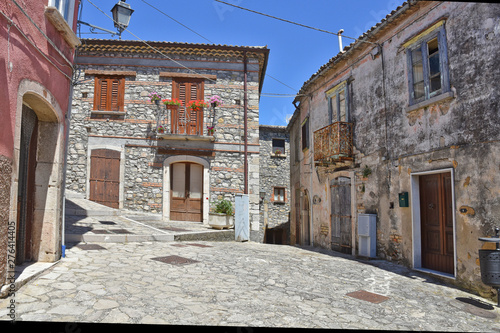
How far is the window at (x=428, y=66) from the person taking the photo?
709cm

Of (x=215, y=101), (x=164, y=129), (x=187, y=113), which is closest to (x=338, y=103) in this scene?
(x=215, y=101)

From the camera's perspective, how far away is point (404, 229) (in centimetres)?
804

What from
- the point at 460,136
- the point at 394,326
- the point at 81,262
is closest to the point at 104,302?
the point at 81,262

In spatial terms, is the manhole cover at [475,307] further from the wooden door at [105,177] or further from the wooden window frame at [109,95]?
Answer: the wooden window frame at [109,95]

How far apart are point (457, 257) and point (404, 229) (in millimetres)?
1583

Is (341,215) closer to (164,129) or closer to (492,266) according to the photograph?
(492,266)

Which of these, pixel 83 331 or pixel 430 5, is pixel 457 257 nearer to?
pixel 430 5

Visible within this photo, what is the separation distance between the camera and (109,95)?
13742 millimetres

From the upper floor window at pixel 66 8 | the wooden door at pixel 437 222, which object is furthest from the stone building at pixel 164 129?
the upper floor window at pixel 66 8

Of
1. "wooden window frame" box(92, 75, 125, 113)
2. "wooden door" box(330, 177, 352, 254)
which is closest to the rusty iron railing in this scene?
"wooden window frame" box(92, 75, 125, 113)

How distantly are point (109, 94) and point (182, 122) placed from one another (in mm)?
3078

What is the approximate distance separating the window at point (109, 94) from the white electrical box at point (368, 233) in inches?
387

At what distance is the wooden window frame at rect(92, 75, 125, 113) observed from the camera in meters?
13.7

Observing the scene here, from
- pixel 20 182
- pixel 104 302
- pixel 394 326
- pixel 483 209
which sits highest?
pixel 20 182
